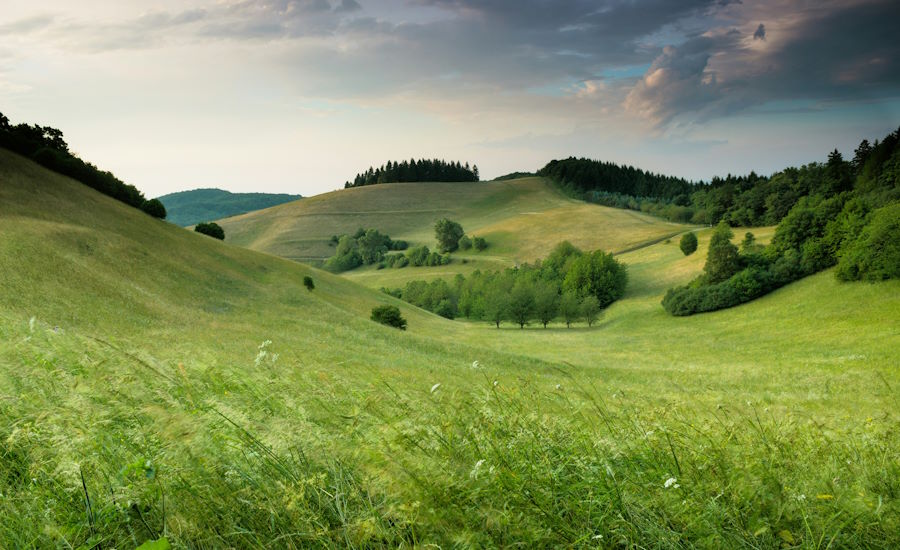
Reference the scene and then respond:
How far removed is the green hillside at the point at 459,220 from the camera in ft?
425

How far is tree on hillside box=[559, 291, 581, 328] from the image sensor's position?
8212 cm

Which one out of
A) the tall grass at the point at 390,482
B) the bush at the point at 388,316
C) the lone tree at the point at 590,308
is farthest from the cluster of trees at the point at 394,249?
the tall grass at the point at 390,482

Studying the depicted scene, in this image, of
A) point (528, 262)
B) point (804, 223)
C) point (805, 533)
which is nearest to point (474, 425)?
point (805, 533)

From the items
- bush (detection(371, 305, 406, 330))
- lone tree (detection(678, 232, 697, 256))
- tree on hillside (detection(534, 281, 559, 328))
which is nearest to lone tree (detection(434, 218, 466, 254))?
tree on hillside (detection(534, 281, 559, 328))

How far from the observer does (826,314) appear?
5116 centimetres

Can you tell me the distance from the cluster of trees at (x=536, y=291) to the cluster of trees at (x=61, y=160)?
52.6 meters

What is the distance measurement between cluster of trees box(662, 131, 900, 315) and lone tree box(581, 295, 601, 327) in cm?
1088

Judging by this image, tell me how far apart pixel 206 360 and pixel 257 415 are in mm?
2851

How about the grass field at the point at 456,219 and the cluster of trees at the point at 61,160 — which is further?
the grass field at the point at 456,219

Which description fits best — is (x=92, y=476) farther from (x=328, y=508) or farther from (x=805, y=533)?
(x=805, y=533)

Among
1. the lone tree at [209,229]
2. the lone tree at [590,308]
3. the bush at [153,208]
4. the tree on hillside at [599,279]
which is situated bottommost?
the lone tree at [590,308]

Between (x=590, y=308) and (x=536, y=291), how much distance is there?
29.1ft

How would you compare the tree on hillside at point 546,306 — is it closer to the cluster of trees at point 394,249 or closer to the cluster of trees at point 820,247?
the cluster of trees at point 820,247

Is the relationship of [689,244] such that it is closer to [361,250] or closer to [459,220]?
[361,250]
